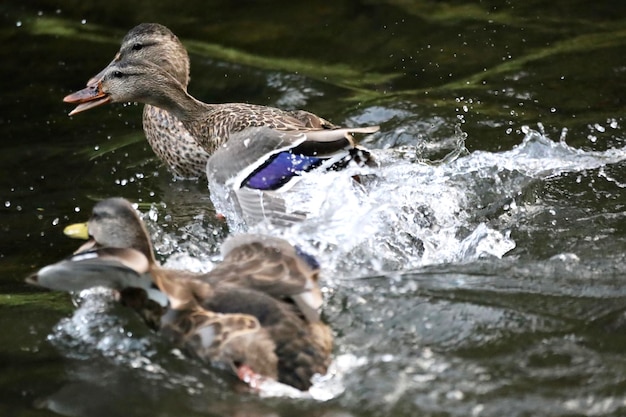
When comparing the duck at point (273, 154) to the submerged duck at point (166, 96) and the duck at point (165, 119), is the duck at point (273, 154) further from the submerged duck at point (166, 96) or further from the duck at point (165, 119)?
the duck at point (165, 119)

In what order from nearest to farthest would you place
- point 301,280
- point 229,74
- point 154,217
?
point 301,280 → point 154,217 → point 229,74

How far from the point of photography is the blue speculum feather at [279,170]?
5.85 meters

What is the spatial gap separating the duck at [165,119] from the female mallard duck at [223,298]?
2420 millimetres

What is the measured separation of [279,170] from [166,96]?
4.99 feet

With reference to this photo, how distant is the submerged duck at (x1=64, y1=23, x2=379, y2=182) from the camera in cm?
663

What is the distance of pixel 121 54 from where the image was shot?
23.8ft

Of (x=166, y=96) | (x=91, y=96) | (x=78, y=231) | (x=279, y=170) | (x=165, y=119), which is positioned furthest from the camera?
(x=165, y=119)

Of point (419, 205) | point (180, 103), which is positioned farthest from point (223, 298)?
point (180, 103)

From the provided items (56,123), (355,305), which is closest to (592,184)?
(355,305)

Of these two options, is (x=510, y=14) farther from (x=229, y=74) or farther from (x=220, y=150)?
(x=220, y=150)

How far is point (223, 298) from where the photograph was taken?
177 inches

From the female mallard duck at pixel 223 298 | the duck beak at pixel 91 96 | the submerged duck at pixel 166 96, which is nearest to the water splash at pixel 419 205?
the submerged duck at pixel 166 96

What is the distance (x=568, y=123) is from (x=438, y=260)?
2171mm

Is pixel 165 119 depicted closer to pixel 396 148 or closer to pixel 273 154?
pixel 396 148
